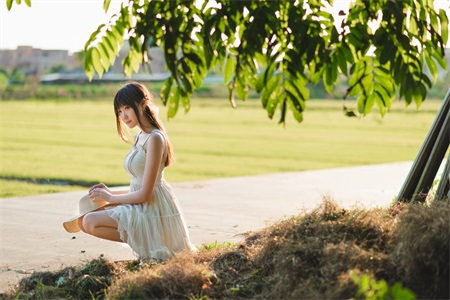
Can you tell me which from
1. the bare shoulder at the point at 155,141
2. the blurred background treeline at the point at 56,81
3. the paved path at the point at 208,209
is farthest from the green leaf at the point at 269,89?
the blurred background treeline at the point at 56,81

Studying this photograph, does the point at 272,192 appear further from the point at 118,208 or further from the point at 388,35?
the point at 388,35

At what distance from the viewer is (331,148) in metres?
22.1

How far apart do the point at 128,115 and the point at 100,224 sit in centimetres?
84

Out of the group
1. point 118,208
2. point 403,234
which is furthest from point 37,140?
point 403,234

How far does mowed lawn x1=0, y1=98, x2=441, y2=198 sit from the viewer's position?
15062mm

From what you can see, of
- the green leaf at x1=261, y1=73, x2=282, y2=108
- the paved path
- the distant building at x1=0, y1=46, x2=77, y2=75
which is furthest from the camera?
the distant building at x1=0, y1=46, x2=77, y2=75

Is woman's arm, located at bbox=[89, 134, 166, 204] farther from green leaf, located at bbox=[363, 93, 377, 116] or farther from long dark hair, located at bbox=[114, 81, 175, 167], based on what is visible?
green leaf, located at bbox=[363, 93, 377, 116]

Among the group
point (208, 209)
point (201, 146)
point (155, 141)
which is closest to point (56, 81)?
point (201, 146)

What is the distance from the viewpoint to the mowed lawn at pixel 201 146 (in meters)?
15.1

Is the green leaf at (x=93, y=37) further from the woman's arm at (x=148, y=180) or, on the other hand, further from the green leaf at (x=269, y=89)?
the woman's arm at (x=148, y=180)

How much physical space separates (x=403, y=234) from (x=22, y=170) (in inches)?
456

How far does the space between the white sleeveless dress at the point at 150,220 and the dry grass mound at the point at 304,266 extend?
0.19 m

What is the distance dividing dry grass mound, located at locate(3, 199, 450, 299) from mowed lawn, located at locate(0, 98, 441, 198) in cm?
640

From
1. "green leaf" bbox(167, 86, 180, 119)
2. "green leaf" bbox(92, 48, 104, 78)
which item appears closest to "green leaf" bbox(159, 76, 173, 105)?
"green leaf" bbox(167, 86, 180, 119)
